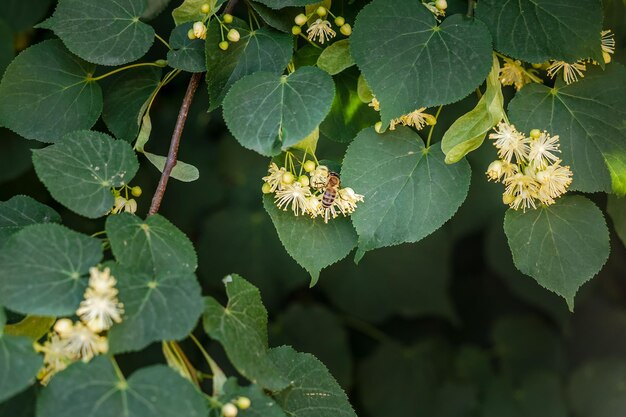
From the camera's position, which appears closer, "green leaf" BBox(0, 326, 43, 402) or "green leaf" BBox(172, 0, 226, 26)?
"green leaf" BBox(0, 326, 43, 402)

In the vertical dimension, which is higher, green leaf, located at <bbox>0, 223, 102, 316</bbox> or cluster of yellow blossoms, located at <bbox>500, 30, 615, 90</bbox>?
green leaf, located at <bbox>0, 223, 102, 316</bbox>

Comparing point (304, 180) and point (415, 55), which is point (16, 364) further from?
point (415, 55)

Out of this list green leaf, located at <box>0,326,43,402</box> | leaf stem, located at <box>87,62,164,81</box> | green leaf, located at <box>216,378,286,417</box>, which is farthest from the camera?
leaf stem, located at <box>87,62,164,81</box>

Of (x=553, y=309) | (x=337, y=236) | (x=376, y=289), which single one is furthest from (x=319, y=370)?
(x=553, y=309)

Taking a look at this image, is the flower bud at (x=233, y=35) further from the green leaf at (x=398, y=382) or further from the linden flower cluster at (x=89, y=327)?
the green leaf at (x=398, y=382)

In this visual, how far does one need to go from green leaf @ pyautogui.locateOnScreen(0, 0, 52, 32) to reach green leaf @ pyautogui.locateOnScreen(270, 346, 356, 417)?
870 millimetres

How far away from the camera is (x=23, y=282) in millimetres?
739

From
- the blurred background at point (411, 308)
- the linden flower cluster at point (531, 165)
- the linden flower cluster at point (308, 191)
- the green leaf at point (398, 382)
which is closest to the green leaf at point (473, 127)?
the linden flower cluster at point (531, 165)

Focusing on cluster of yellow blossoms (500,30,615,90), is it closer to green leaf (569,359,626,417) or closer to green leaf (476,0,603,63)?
green leaf (476,0,603,63)

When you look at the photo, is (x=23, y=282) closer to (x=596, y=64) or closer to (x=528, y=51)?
(x=528, y=51)

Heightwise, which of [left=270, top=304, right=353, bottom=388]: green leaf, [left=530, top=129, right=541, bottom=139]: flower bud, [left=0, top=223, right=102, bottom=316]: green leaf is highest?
[left=0, top=223, right=102, bottom=316]: green leaf

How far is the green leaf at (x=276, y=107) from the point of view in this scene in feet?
2.77

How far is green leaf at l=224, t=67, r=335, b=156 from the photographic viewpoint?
844 mm

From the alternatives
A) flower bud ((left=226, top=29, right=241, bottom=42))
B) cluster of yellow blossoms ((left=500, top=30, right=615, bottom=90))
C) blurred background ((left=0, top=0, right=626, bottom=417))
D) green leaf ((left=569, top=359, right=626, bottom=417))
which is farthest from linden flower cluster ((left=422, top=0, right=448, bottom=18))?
green leaf ((left=569, top=359, right=626, bottom=417))
